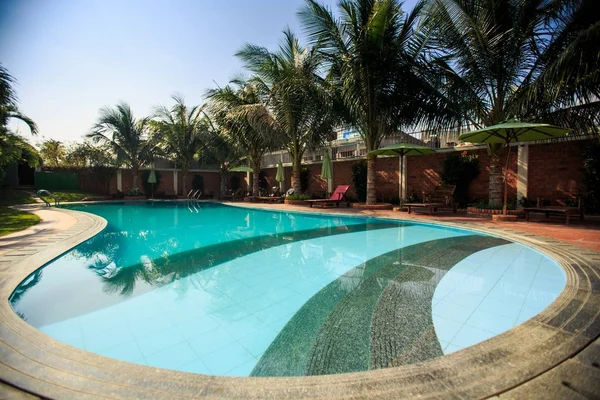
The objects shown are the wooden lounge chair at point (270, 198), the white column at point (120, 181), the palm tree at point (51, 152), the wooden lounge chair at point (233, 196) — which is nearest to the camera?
the wooden lounge chair at point (270, 198)

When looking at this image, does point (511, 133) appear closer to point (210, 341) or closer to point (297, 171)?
point (210, 341)

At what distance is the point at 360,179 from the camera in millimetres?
16094

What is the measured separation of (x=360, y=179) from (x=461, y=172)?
5063 millimetres

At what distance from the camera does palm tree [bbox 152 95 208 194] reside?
22.1m

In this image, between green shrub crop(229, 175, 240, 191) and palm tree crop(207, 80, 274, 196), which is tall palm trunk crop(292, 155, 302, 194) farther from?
green shrub crop(229, 175, 240, 191)

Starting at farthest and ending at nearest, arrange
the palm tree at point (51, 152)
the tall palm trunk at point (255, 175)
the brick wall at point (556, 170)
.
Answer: the palm tree at point (51, 152) < the tall palm trunk at point (255, 175) < the brick wall at point (556, 170)

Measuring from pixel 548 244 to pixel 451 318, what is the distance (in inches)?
171

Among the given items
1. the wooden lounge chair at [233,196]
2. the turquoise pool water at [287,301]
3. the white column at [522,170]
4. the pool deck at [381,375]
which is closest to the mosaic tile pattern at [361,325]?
the turquoise pool water at [287,301]

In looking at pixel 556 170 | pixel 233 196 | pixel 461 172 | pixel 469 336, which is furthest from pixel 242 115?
pixel 469 336

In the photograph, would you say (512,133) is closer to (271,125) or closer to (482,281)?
(482,281)

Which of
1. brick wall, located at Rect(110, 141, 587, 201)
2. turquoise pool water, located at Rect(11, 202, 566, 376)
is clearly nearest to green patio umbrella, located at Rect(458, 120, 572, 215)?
brick wall, located at Rect(110, 141, 587, 201)

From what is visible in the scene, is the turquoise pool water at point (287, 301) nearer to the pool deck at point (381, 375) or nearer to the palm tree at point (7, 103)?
the pool deck at point (381, 375)

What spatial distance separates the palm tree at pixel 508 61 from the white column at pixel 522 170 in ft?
4.85

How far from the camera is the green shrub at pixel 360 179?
15.9 m
